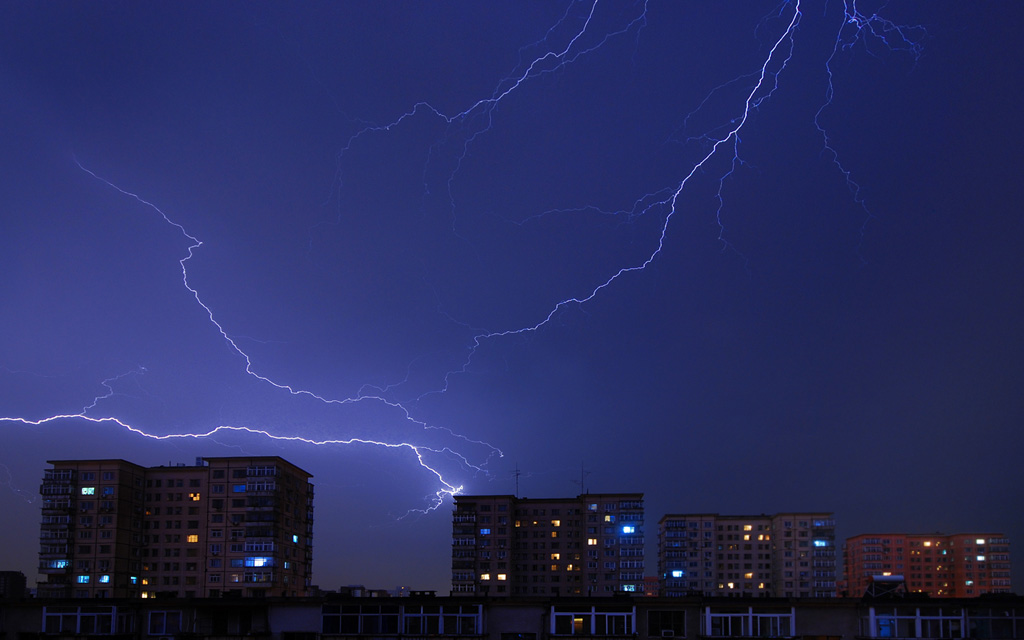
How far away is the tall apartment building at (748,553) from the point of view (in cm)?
9106

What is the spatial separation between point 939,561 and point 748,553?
4601 centimetres

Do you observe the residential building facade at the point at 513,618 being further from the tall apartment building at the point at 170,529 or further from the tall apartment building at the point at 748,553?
the tall apartment building at the point at 748,553

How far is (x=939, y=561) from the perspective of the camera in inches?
4911

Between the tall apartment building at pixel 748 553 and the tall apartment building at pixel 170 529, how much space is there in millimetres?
43060

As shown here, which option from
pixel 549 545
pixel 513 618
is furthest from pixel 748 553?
pixel 513 618

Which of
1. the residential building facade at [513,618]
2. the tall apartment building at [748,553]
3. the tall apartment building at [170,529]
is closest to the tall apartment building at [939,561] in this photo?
the tall apartment building at [748,553]

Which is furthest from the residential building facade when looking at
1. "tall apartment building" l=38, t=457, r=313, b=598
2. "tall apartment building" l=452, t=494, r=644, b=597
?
"tall apartment building" l=452, t=494, r=644, b=597

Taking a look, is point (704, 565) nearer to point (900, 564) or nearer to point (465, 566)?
point (465, 566)

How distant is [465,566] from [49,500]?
103ft

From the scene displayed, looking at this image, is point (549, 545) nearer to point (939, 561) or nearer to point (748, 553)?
point (748, 553)

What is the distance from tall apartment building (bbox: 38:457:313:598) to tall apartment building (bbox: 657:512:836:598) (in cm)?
4306

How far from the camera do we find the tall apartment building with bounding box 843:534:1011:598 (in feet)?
400

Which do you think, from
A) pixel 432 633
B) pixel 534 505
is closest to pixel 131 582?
pixel 534 505

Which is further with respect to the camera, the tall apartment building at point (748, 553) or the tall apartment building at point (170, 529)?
the tall apartment building at point (748, 553)
